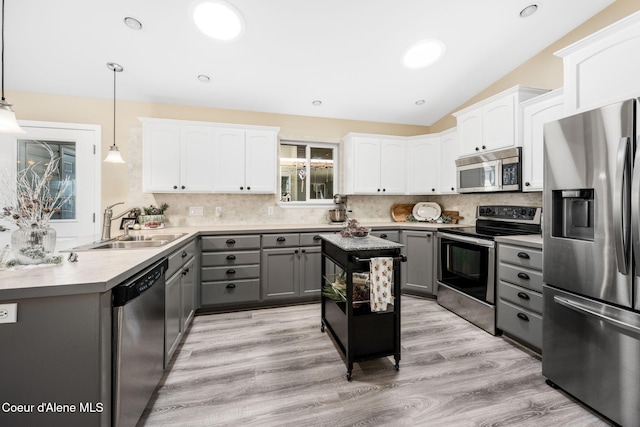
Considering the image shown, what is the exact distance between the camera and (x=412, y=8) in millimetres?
2375

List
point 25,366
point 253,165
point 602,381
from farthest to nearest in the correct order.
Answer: point 253,165, point 602,381, point 25,366

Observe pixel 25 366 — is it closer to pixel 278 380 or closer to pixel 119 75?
pixel 278 380

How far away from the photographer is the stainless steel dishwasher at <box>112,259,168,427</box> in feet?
4.08

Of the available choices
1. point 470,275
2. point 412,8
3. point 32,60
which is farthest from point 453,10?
point 32,60

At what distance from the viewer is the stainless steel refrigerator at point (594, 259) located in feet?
4.83

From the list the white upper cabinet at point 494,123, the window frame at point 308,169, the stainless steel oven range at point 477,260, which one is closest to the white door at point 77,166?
the window frame at point 308,169

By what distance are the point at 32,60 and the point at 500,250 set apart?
496cm

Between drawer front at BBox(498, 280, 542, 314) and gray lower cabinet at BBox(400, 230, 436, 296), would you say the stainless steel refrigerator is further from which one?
gray lower cabinet at BBox(400, 230, 436, 296)

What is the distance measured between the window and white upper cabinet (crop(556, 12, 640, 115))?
2.86 meters

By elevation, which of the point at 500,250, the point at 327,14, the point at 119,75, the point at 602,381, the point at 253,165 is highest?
the point at 327,14

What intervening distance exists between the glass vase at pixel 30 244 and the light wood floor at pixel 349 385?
1.10m

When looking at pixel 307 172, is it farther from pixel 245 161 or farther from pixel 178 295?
pixel 178 295

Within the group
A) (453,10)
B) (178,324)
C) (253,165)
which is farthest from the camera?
(253,165)

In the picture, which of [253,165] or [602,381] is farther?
[253,165]
